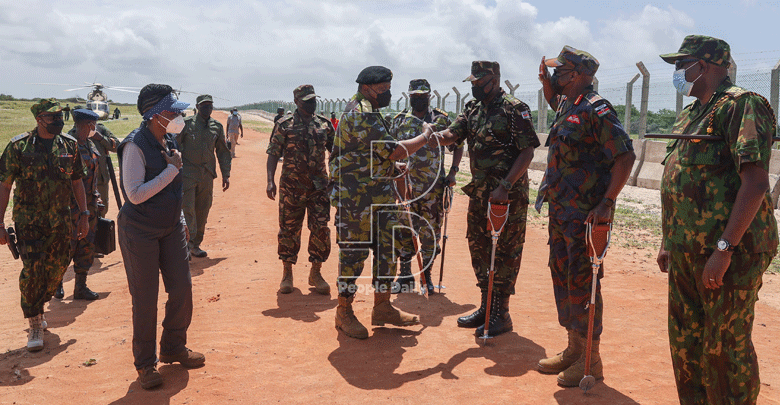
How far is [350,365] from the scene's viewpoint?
441 cm

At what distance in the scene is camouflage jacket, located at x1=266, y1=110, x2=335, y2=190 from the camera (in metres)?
6.21

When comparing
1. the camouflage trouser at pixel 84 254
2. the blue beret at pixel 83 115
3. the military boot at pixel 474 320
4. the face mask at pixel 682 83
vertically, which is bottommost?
the military boot at pixel 474 320

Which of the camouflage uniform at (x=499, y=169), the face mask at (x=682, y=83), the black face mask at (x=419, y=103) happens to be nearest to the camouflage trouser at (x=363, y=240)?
the camouflage uniform at (x=499, y=169)

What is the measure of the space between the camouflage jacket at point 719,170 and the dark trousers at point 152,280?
327cm

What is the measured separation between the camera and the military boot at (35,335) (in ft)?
16.1

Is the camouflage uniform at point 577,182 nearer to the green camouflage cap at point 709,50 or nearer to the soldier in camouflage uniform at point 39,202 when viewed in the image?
the green camouflage cap at point 709,50

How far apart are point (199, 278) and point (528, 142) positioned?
4.63 m

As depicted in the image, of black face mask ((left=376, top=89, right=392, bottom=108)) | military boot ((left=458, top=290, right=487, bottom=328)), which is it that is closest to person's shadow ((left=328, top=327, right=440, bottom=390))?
military boot ((left=458, top=290, right=487, bottom=328))

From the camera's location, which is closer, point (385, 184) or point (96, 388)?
point (96, 388)

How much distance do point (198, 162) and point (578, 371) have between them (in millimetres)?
5992

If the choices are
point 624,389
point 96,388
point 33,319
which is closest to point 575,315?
point 624,389

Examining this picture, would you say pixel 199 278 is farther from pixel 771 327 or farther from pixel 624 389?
pixel 771 327

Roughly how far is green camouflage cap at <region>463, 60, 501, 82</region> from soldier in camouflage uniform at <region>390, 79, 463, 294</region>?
5.36ft

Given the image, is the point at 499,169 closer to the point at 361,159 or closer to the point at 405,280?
the point at 361,159
